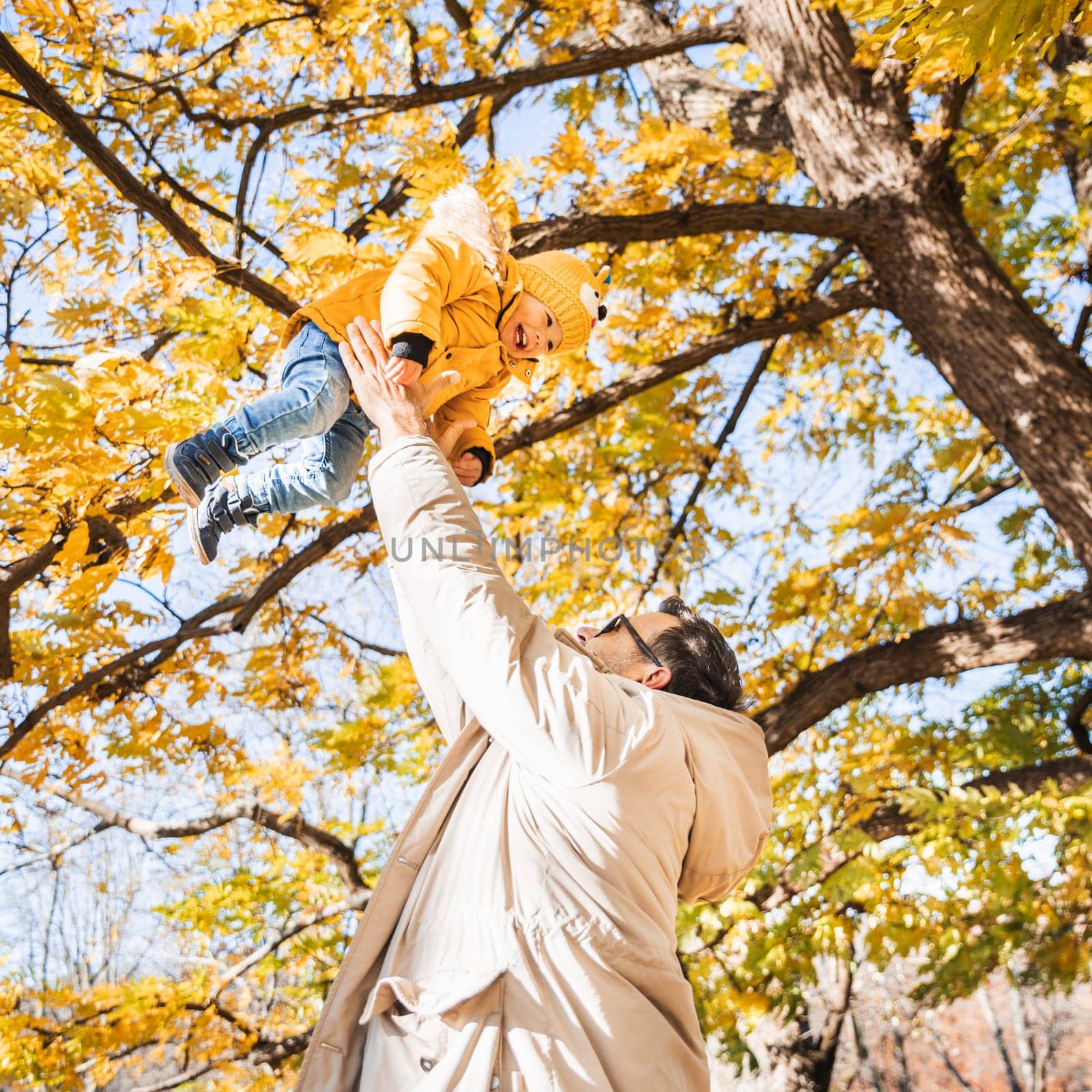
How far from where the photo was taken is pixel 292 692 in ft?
18.0

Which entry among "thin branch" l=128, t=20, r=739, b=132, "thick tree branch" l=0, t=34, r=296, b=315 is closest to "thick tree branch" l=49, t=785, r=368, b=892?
"thick tree branch" l=0, t=34, r=296, b=315

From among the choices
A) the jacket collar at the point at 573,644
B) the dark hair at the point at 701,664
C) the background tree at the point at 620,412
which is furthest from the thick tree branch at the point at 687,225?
the jacket collar at the point at 573,644

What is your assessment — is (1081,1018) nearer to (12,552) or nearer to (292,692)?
(292,692)

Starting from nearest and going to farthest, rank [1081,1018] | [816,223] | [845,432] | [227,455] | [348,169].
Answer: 1. [227,455]
2. [816,223]
3. [348,169]
4. [845,432]
5. [1081,1018]

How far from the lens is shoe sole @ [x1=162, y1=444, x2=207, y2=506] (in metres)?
2.32

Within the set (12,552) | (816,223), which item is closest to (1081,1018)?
(816,223)

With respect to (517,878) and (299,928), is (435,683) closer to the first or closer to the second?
(517,878)

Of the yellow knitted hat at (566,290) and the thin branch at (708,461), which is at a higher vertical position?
the thin branch at (708,461)

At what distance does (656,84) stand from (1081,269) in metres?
3.11

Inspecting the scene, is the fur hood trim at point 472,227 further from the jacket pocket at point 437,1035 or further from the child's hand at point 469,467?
the jacket pocket at point 437,1035

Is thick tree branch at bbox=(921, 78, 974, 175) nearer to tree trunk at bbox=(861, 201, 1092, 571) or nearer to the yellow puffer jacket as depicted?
tree trunk at bbox=(861, 201, 1092, 571)

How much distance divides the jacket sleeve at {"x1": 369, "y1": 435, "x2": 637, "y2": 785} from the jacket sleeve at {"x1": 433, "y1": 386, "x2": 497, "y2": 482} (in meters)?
0.87

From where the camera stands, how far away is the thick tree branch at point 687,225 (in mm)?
3895

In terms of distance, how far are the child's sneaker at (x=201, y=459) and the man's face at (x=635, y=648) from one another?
0.98 metres
